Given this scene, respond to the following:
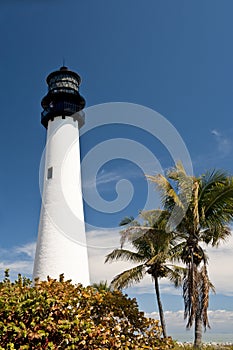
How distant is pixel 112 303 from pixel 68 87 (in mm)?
14617

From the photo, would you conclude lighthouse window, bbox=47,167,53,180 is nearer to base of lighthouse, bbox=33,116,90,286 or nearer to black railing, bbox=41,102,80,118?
base of lighthouse, bbox=33,116,90,286

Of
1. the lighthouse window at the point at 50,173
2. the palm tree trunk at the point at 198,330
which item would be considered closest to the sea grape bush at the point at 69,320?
the palm tree trunk at the point at 198,330

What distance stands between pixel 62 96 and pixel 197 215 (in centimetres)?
1047

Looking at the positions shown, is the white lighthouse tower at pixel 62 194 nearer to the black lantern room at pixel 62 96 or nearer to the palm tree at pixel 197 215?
the black lantern room at pixel 62 96

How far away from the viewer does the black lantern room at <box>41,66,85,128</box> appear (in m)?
18.5

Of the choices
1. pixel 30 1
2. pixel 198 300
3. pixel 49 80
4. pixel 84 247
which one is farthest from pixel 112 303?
pixel 49 80

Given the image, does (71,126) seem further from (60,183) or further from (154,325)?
(154,325)

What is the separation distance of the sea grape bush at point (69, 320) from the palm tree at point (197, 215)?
4.55 metres

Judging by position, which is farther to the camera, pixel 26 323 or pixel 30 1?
pixel 30 1

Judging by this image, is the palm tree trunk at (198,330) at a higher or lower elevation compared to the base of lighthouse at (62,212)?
lower

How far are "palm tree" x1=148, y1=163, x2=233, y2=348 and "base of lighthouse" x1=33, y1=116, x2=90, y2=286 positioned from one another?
4.39 meters

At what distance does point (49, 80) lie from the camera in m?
20.5

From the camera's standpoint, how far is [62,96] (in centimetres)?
1911

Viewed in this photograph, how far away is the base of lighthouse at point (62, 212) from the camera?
14.9 m
